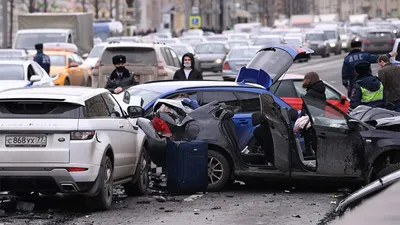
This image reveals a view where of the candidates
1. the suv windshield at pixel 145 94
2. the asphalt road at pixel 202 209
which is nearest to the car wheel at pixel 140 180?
the asphalt road at pixel 202 209

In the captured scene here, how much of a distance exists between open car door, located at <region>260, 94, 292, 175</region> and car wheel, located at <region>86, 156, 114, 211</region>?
6.69ft

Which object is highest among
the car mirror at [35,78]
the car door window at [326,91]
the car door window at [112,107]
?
the car door window at [112,107]

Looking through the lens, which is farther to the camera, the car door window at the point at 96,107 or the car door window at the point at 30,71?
the car door window at the point at 30,71

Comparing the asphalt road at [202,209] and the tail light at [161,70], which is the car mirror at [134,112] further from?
the tail light at [161,70]

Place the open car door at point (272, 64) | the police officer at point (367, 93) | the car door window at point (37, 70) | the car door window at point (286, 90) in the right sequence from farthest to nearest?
the car door window at point (37, 70)
the car door window at point (286, 90)
the police officer at point (367, 93)
the open car door at point (272, 64)

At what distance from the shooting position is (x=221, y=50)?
4931 cm

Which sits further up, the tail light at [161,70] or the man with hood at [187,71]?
the man with hood at [187,71]

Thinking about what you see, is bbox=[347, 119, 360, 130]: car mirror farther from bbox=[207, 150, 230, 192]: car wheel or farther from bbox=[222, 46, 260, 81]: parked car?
bbox=[222, 46, 260, 81]: parked car

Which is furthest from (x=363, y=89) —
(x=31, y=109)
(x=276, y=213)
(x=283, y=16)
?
(x=283, y=16)

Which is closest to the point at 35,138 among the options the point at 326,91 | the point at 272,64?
the point at 272,64

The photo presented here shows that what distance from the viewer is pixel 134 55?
985 inches

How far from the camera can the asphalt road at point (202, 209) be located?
1088cm

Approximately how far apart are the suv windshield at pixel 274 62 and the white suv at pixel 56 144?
14.9 ft

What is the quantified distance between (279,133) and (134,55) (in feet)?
Result: 41.2
